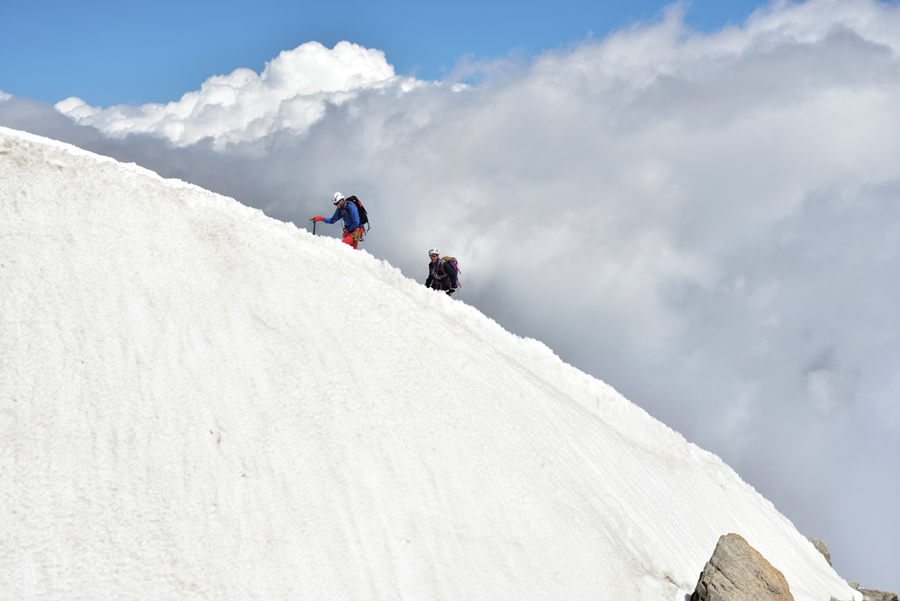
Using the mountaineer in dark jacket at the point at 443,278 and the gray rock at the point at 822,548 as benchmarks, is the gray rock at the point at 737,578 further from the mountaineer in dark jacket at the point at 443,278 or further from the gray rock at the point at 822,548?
the gray rock at the point at 822,548

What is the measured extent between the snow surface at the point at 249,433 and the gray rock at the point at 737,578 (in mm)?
1067

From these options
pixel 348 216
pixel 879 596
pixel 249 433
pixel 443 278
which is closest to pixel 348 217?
pixel 348 216

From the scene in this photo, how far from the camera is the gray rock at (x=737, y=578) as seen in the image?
10.6 meters

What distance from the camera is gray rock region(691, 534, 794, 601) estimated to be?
34.7ft

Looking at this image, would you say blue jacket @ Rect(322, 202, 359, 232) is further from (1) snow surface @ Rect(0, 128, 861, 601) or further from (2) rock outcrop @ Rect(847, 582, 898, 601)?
(2) rock outcrop @ Rect(847, 582, 898, 601)

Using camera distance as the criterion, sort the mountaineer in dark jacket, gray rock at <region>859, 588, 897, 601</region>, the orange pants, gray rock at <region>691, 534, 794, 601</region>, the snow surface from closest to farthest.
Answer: the snow surface → gray rock at <region>691, 534, 794, 601</region> → gray rock at <region>859, 588, 897, 601</region> → the orange pants → the mountaineer in dark jacket

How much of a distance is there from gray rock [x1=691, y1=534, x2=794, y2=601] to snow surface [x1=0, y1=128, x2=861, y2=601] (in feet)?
3.50

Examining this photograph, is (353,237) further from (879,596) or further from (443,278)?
(879,596)

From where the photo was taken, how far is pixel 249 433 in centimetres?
978

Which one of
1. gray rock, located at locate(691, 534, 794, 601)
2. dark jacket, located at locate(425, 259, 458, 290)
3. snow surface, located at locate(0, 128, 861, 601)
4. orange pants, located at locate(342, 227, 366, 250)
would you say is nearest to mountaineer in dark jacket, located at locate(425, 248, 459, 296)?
dark jacket, located at locate(425, 259, 458, 290)

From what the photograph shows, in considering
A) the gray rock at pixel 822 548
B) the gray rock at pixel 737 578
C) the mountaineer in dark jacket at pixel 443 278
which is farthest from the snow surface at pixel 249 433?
the gray rock at pixel 822 548

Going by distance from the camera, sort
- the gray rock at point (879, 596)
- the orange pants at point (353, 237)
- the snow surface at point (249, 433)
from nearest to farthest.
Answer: the snow surface at point (249, 433) → the gray rock at point (879, 596) → the orange pants at point (353, 237)

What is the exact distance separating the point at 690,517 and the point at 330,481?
10795mm

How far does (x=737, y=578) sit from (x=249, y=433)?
8.89 metres
